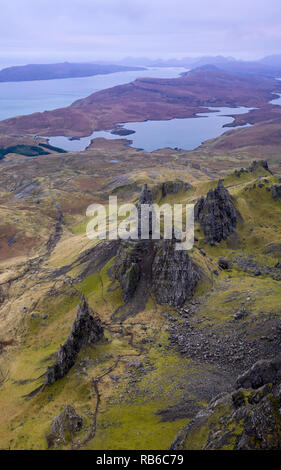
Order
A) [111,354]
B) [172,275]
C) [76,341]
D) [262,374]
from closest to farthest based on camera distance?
[262,374], [111,354], [76,341], [172,275]

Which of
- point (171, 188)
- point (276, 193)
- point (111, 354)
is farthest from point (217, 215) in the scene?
point (111, 354)

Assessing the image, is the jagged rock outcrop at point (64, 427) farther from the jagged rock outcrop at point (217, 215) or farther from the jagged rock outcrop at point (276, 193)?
the jagged rock outcrop at point (276, 193)

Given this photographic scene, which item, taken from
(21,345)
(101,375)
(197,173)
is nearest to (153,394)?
(101,375)

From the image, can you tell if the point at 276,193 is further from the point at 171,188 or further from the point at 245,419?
the point at 245,419

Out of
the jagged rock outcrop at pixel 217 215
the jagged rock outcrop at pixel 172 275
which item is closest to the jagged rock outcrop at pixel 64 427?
the jagged rock outcrop at pixel 172 275

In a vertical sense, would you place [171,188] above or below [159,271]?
above

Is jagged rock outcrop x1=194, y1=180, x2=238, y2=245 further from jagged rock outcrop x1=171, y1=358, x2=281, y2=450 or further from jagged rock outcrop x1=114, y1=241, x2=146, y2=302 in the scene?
jagged rock outcrop x1=171, y1=358, x2=281, y2=450
